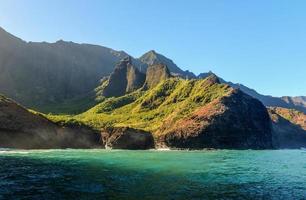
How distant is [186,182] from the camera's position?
5528 centimetres

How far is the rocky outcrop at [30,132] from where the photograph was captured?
15525 cm

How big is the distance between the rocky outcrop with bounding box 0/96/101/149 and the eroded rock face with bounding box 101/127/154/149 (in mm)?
12034

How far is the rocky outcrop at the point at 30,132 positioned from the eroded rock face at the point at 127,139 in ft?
39.5

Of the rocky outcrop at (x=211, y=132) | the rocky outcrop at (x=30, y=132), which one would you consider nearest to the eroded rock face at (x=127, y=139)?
the rocky outcrop at (x=211, y=132)

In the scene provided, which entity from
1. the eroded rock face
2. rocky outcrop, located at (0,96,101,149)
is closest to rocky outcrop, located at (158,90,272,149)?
the eroded rock face

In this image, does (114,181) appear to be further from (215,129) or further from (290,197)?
(215,129)

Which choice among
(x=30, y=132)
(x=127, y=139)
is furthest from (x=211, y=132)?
(x=30, y=132)

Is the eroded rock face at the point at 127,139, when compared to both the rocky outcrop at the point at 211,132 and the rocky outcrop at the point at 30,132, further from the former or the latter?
the rocky outcrop at the point at 30,132

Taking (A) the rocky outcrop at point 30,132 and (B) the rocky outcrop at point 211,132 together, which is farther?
(B) the rocky outcrop at point 211,132

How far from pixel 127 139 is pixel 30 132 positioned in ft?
156

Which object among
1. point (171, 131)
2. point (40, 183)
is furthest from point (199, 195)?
point (171, 131)

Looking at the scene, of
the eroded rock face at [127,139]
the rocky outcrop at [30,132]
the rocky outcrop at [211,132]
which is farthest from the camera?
the eroded rock face at [127,139]

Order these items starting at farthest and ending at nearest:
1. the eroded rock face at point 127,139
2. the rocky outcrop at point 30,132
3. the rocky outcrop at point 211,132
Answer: the eroded rock face at point 127,139, the rocky outcrop at point 211,132, the rocky outcrop at point 30,132

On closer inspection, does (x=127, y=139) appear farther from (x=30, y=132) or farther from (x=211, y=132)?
(x=30, y=132)
